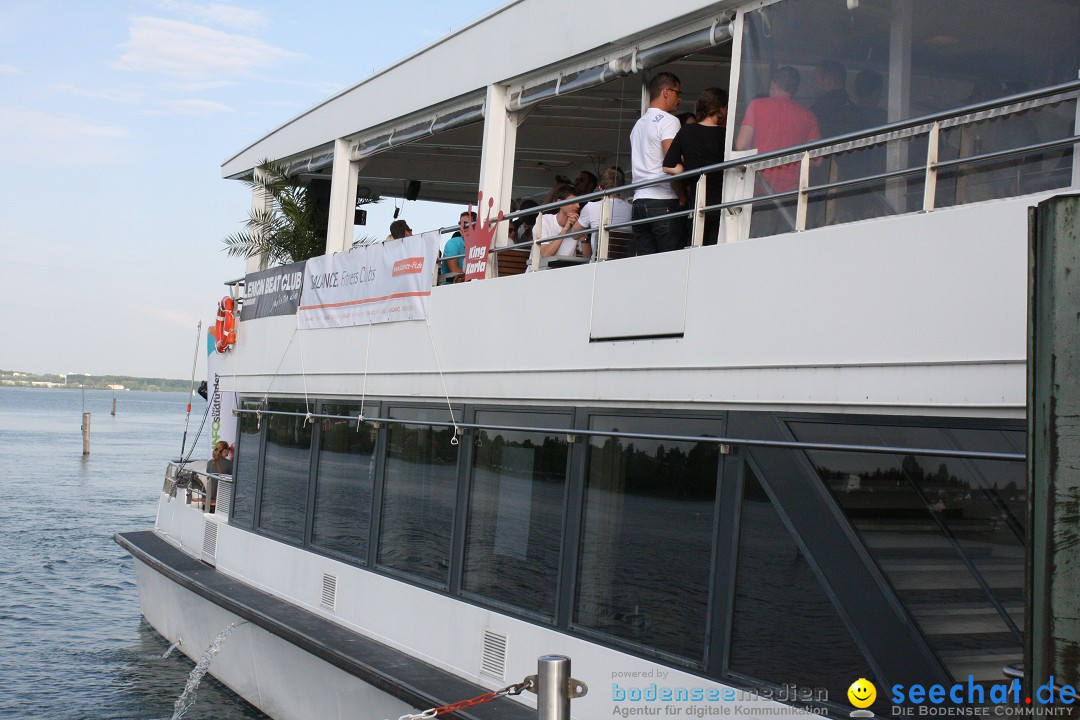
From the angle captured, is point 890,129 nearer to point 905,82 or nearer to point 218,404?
point 905,82

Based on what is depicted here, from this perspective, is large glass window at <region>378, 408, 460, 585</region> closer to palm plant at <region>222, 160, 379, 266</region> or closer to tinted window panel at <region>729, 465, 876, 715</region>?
tinted window panel at <region>729, 465, 876, 715</region>

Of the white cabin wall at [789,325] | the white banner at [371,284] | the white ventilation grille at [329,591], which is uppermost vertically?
the white banner at [371,284]

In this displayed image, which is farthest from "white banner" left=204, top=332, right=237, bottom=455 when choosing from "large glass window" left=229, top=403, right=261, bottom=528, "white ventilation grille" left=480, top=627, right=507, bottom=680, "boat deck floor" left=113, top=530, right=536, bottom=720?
"white ventilation grille" left=480, top=627, right=507, bottom=680

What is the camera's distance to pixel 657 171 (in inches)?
252

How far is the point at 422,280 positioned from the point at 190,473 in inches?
235

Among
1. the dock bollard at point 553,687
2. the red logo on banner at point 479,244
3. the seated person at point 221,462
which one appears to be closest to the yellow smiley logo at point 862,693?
the dock bollard at point 553,687

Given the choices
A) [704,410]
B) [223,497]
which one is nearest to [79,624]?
[223,497]

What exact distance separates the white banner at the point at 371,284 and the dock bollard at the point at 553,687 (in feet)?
13.7

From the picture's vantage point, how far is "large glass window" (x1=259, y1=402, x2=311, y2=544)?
9.46 m

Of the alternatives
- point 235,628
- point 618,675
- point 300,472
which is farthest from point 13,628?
point 618,675

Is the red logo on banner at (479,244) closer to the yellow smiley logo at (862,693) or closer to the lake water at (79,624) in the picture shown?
the yellow smiley logo at (862,693)

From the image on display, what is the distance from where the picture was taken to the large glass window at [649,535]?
5.36 meters

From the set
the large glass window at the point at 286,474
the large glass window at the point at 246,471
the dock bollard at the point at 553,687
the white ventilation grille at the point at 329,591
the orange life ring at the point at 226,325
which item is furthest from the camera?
the orange life ring at the point at 226,325

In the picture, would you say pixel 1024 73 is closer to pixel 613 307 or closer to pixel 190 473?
pixel 613 307
